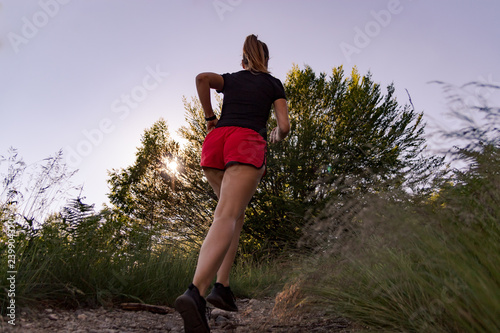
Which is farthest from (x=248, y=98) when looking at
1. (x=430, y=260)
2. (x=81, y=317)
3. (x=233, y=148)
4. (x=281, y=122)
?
(x=81, y=317)

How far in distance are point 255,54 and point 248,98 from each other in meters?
0.34

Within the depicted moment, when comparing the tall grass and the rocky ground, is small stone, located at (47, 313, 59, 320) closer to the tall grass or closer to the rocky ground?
the rocky ground

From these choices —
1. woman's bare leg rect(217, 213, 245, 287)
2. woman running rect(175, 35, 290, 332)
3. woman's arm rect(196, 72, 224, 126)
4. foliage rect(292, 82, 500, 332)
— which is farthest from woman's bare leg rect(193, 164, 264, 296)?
woman's arm rect(196, 72, 224, 126)

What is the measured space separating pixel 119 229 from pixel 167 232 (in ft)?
2.01

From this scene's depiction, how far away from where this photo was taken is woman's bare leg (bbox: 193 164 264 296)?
173 centimetres

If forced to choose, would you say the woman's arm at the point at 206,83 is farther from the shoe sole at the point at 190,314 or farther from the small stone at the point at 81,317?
the small stone at the point at 81,317

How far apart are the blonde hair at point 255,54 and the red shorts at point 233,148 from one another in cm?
48

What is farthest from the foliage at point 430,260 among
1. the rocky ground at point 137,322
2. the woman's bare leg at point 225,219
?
the woman's bare leg at point 225,219

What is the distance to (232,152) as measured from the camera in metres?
2.00

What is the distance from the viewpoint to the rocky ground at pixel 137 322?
1923 millimetres

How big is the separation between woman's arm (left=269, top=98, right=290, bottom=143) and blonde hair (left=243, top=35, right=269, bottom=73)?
0.81 ft

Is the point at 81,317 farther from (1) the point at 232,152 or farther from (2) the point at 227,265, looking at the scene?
(1) the point at 232,152

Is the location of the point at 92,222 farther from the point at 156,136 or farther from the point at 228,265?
the point at 156,136

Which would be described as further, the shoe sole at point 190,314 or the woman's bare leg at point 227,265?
the woman's bare leg at point 227,265
